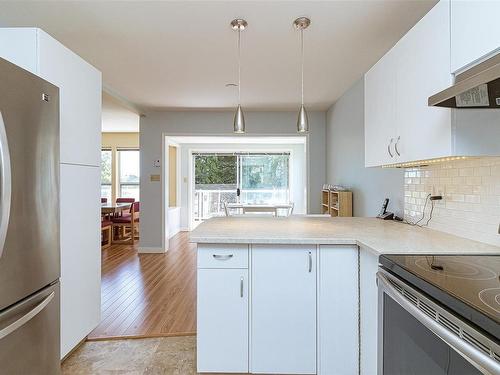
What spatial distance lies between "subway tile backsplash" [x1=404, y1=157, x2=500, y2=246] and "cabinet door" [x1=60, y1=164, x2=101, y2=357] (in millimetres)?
2339

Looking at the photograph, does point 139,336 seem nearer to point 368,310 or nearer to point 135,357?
point 135,357

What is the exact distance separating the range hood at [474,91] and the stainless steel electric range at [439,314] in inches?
25.7

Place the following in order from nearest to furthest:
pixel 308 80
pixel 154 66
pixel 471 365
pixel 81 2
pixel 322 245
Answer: pixel 471 365
pixel 322 245
pixel 81 2
pixel 154 66
pixel 308 80

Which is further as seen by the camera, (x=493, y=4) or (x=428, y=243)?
(x=428, y=243)

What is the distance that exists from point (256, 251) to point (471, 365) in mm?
1096

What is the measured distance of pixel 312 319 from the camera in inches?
68.0

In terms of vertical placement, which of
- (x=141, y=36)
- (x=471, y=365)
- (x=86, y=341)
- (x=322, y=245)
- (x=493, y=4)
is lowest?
(x=86, y=341)

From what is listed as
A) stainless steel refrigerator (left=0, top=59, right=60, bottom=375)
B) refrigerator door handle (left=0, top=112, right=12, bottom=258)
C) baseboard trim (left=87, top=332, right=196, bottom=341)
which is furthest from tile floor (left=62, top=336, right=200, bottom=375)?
refrigerator door handle (left=0, top=112, right=12, bottom=258)

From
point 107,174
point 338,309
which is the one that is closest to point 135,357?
point 338,309

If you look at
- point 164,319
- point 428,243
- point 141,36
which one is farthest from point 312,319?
point 141,36

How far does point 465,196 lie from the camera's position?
5.62ft

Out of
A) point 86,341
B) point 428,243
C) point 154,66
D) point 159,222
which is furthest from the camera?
point 159,222

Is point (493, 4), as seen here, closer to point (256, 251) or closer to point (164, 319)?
point (256, 251)

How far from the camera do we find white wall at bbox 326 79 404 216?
2.82 m
